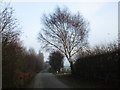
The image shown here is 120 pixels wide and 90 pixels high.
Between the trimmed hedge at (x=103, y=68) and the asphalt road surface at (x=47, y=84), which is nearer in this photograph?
the trimmed hedge at (x=103, y=68)

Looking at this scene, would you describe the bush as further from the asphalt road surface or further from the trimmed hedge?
the asphalt road surface

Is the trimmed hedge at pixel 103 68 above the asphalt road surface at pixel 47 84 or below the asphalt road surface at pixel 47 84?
above

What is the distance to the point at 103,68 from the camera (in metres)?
24.1

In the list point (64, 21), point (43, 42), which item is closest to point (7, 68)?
point (64, 21)

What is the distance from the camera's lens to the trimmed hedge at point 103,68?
69.6 ft

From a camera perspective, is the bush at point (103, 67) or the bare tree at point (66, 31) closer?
the bush at point (103, 67)

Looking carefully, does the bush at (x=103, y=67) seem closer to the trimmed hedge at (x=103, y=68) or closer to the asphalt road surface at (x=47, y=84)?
the trimmed hedge at (x=103, y=68)

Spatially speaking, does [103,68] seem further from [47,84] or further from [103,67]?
[47,84]

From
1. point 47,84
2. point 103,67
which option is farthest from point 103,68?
point 47,84

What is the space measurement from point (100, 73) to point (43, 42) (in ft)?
112

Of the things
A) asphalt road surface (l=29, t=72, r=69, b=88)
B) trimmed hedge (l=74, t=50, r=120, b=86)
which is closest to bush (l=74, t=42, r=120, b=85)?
trimmed hedge (l=74, t=50, r=120, b=86)

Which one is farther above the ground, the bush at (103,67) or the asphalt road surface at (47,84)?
the bush at (103,67)

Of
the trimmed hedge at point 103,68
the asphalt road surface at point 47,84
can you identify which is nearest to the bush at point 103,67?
the trimmed hedge at point 103,68

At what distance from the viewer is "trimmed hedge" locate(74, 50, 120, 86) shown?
69.6ft
